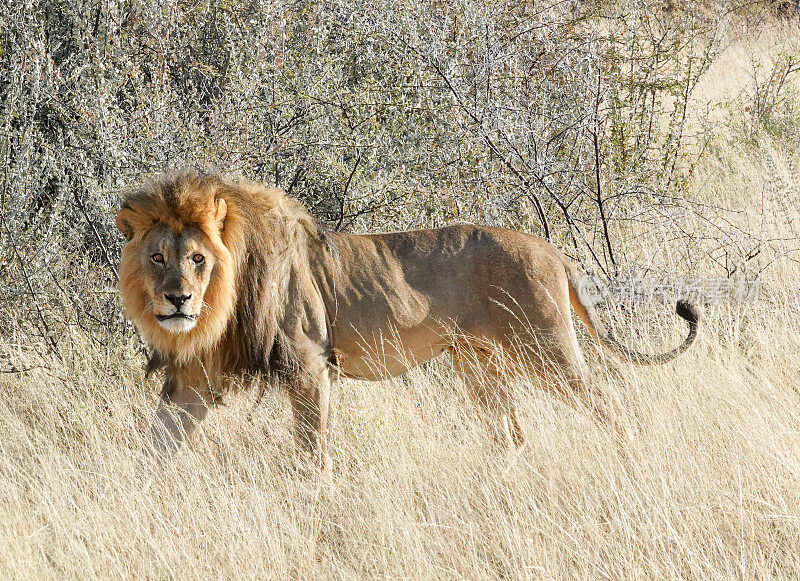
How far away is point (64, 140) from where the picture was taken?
221 inches

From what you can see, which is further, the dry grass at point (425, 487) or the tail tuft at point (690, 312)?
the tail tuft at point (690, 312)

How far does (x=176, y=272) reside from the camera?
3658 mm

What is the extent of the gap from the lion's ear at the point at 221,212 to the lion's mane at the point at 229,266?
0.06ft

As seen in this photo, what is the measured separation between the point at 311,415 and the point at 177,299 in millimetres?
820

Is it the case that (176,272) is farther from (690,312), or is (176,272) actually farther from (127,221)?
(690,312)

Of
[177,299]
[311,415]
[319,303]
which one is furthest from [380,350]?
[177,299]

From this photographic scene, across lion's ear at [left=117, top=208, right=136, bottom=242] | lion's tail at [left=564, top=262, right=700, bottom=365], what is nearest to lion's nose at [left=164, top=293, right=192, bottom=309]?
lion's ear at [left=117, top=208, right=136, bottom=242]

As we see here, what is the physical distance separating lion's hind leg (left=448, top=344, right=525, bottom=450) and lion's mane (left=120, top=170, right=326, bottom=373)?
3.12ft

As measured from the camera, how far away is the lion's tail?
4223mm

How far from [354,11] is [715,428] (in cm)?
358

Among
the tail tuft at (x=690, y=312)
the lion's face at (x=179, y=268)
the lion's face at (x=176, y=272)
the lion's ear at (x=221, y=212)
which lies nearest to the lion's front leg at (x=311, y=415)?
the lion's face at (x=179, y=268)

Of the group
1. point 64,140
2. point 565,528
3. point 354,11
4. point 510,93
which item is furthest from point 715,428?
point 64,140

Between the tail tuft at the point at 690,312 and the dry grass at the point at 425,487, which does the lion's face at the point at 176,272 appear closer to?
the dry grass at the point at 425,487

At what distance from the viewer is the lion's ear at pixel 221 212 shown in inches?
153
